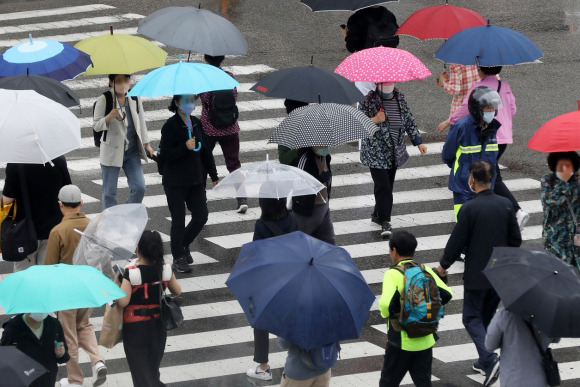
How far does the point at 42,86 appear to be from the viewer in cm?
976

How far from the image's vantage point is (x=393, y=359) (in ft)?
24.8

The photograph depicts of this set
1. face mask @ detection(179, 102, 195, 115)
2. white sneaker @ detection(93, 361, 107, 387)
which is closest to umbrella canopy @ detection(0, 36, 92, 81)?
face mask @ detection(179, 102, 195, 115)

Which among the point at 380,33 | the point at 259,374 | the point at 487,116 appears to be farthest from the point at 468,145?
the point at 380,33

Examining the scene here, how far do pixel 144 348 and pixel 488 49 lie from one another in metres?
5.28

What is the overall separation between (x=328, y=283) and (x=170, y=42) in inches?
214

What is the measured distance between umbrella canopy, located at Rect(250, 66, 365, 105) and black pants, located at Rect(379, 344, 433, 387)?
325 cm

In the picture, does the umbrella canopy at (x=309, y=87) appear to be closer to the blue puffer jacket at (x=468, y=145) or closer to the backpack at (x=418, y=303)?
the blue puffer jacket at (x=468, y=145)

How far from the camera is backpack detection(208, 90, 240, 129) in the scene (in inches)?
464

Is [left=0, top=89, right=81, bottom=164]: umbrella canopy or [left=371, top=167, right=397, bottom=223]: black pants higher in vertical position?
[left=0, top=89, right=81, bottom=164]: umbrella canopy

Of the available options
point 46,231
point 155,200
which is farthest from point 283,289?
point 155,200

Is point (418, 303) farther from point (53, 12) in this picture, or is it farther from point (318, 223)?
point (53, 12)

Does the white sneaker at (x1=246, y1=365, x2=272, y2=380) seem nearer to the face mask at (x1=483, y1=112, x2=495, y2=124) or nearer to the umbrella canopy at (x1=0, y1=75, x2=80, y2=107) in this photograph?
the umbrella canopy at (x1=0, y1=75, x2=80, y2=107)

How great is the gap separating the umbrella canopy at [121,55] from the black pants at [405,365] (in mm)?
4314

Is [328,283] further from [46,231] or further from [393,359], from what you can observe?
[46,231]
